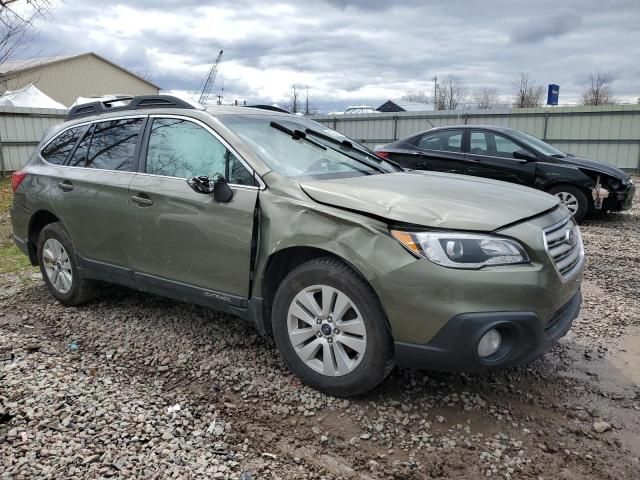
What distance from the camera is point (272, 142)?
11.9ft

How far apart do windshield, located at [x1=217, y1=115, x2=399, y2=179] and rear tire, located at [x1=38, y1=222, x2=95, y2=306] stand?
76.2 inches

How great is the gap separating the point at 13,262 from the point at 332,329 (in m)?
5.37

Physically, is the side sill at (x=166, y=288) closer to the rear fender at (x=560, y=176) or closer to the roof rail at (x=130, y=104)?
the roof rail at (x=130, y=104)

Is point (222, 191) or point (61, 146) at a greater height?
point (61, 146)

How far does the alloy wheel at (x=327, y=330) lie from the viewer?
2902 millimetres

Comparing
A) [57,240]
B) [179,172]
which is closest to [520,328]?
[179,172]

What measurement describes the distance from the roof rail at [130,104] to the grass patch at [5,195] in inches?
303

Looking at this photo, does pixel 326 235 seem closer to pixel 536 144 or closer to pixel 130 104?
pixel 130 104

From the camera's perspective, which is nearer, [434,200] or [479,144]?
[434,200]

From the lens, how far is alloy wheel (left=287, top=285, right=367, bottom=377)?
2902 mm

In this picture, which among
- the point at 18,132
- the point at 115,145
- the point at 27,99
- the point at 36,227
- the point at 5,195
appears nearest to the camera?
the point at 115,145

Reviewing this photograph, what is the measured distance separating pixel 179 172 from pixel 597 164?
7.53m

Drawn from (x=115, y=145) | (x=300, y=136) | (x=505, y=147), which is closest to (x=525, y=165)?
(x=505, y=147)

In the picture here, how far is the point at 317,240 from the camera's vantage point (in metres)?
2.95
